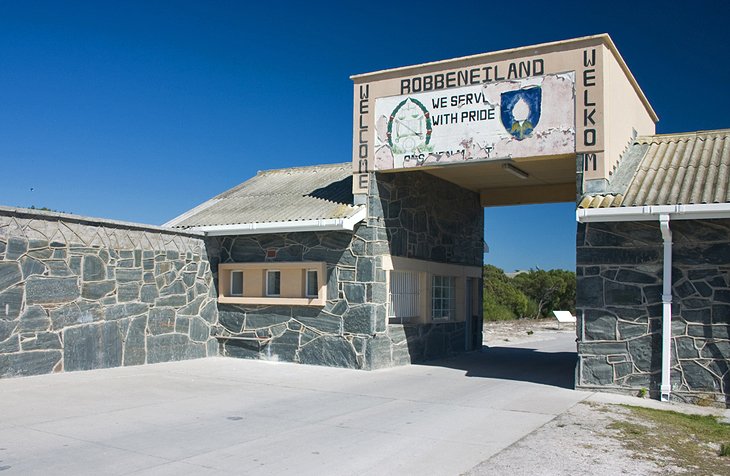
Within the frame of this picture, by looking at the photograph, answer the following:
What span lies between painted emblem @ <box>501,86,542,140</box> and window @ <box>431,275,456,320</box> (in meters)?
5.20

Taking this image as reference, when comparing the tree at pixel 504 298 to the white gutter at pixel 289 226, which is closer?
the white gutter at pixel 289 226

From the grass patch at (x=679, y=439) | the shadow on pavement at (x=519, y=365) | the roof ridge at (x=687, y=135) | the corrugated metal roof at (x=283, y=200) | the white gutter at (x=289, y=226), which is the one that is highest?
the roof ridge at (x=687, y=135)

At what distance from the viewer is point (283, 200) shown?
15836 millimetres

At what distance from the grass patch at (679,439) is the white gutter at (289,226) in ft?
19.9

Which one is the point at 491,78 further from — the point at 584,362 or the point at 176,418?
the point at 176,418

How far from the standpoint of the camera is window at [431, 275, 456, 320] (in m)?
16.5

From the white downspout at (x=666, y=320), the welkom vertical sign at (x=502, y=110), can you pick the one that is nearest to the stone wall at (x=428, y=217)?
the welkom vertical sign at (x=502, y=110)

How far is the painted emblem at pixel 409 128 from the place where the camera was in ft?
43.4

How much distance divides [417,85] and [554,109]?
290cm

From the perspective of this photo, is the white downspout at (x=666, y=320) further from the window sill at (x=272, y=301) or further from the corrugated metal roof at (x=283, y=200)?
the window sill at (x=272, y=301)

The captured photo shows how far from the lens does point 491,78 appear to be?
12516 millimetres

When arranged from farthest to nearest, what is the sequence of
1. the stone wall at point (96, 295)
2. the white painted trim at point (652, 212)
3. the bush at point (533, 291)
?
the bush at point (533, 291)
the stone wall at point (96, 295)
the white painted trim at point (652, 212)

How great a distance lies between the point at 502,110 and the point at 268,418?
7076 mm

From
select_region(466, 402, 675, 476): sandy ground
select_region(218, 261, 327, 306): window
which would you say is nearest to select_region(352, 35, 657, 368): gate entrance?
select_region(218, 261, 327, 306): window
